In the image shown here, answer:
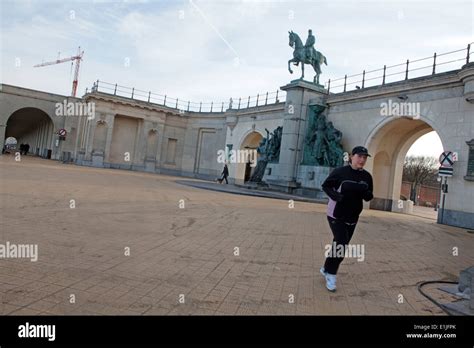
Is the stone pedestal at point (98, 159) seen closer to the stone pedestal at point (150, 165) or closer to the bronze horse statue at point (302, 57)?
the stone pedestal at point (150, 165)

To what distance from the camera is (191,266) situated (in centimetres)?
543

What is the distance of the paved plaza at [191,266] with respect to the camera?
3.97 meters

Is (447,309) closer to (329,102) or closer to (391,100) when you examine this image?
(391,100)

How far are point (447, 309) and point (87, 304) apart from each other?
162 inches

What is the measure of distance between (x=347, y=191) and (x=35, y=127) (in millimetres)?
71016

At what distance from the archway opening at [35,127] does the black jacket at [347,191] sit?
161 ft

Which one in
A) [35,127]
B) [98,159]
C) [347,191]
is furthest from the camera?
[35,127]

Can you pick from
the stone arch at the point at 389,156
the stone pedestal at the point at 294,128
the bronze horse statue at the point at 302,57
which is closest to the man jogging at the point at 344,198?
the stone arch at the point at 389,156

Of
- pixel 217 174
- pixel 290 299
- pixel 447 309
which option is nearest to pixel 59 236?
pixel 290 299

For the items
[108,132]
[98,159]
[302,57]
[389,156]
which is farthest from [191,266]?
[108,132]

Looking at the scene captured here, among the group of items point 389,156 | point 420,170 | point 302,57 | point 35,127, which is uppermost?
point 302,57

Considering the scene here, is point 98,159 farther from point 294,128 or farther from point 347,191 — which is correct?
point 347,191

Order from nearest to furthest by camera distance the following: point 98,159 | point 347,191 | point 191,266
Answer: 1. point 347,191
2. point 191,266
3. point 98,159

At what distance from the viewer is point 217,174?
130ft
